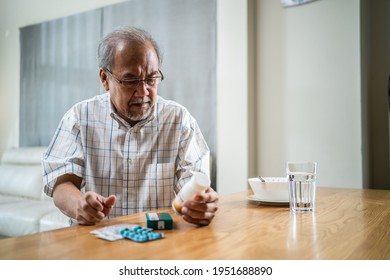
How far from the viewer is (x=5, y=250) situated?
50 centimetres

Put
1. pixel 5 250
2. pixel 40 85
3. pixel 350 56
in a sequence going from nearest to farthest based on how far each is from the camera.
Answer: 1. pixel 5 250
2. pixel 350 56
3. pixel 40 85

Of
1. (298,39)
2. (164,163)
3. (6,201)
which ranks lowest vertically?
(6,201)

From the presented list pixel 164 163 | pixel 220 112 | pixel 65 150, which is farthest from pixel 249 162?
pixel 65 150

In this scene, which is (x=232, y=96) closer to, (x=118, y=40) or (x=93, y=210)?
(x=118, y=40)

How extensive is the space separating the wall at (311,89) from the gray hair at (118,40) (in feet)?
3.76

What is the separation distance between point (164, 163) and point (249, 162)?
101 centimetres

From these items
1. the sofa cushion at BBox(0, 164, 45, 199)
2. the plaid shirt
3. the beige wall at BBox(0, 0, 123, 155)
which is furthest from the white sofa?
the plaid shirt

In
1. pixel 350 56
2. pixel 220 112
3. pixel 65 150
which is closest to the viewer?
pixel 65 150

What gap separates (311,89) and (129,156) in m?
1.22

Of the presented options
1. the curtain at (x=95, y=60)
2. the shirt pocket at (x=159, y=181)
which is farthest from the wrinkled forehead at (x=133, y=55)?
the curtain at (x=95, y=60)

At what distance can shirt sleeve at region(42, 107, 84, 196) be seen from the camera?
3.09 feet

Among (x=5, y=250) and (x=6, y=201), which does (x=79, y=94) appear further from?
(x=5, y=250)

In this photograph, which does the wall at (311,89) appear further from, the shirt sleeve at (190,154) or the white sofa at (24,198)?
the white sofa at (24,198)

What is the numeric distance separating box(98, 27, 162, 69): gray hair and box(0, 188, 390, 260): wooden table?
0.51m
